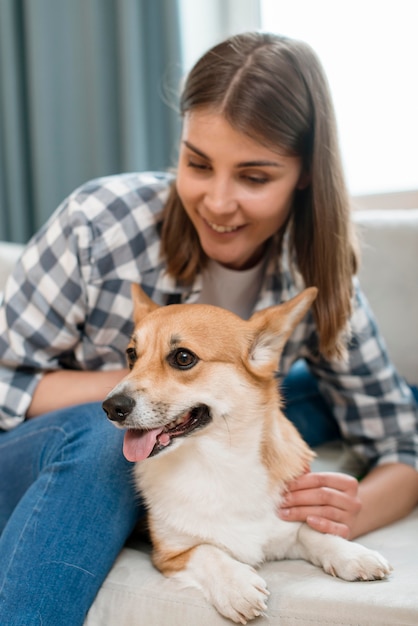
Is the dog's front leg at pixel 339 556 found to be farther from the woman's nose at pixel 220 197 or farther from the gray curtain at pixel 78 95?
the gray curtain at pixel 78 95

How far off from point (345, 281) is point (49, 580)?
0.91 m

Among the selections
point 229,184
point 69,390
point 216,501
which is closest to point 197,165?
point 229,184

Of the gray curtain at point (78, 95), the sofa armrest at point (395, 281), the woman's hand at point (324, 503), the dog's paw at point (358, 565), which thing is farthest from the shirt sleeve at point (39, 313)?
the gray curtain at point (78, 95)

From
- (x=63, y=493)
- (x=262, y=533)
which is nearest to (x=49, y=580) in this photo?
(x=63, y=493)

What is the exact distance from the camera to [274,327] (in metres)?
1.37

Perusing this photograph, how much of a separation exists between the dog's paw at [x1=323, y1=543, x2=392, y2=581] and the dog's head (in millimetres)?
306

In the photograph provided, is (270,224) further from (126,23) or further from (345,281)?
(126,23)

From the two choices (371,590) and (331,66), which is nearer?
(371,590)

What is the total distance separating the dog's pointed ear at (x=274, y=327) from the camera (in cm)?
136

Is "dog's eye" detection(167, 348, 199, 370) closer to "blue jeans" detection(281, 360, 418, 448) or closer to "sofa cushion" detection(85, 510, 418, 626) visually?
"sofa cushion" detection(85, 510, 418, 626)

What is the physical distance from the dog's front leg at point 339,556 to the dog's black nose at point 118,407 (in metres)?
0.44

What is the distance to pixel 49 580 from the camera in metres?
1.16

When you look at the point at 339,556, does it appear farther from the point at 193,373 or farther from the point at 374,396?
the point at 374,396

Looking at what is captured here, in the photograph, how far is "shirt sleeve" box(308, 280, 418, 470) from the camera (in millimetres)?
1688
